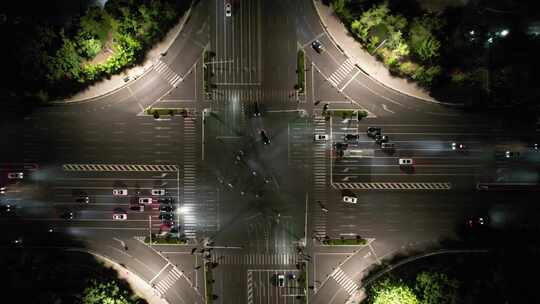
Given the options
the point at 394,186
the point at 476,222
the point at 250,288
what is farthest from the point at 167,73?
the point at 476,222

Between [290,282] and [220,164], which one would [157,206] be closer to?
[220,164]

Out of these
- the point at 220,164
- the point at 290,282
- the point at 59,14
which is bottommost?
the point at 290,282

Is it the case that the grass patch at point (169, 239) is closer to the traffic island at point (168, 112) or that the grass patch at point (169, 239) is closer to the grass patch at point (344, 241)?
the traffic island at point (168, 112)

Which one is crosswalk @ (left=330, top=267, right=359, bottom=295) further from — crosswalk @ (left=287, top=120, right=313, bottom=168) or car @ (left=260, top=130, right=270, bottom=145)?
car @ (left=260, top=130, right=270, bottom=145)

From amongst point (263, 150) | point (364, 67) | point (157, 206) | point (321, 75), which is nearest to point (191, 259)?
point (157, 206)

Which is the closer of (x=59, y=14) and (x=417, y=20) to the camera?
(x=417, y=20)

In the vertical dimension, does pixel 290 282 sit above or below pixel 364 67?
below

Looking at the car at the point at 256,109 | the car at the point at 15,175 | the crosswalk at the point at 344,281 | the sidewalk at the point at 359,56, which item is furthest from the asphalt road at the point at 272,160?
the car at the point at 15,175
